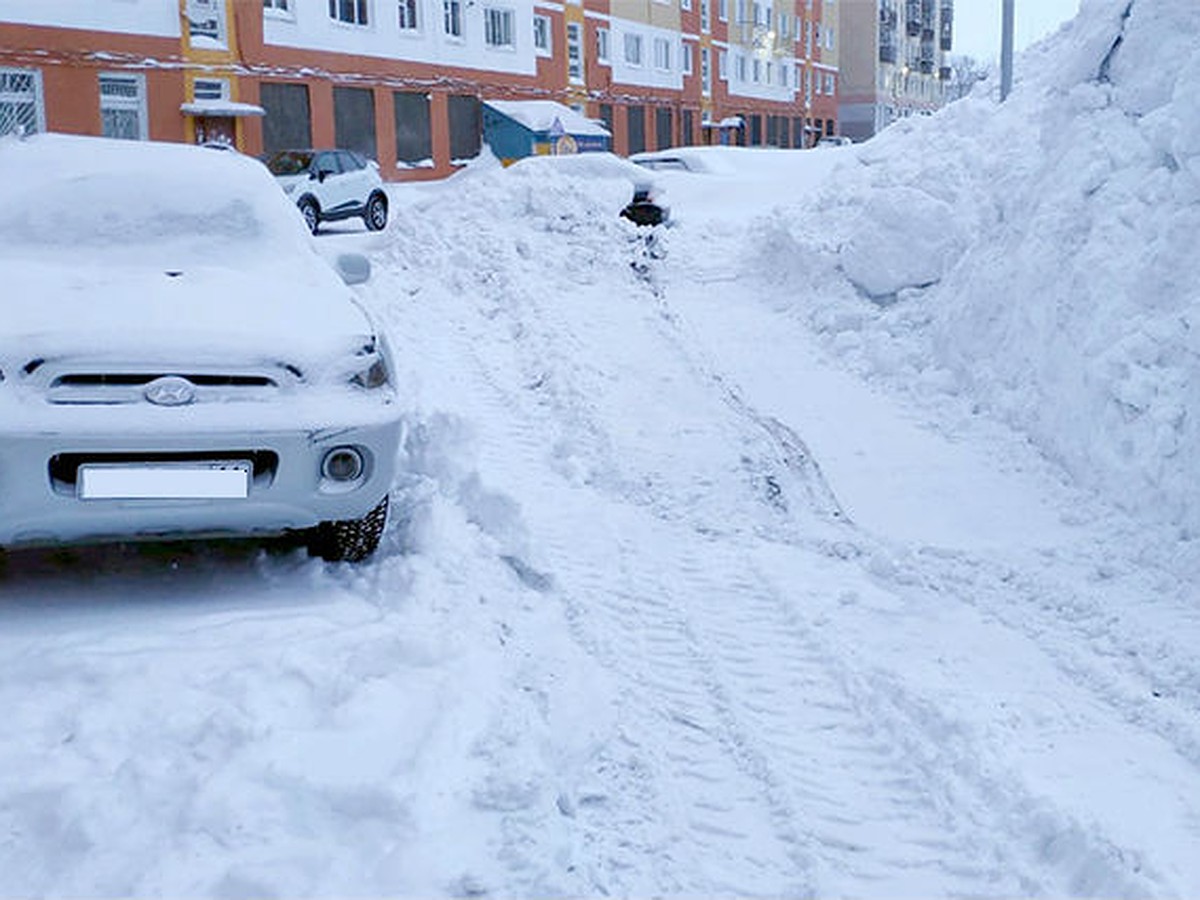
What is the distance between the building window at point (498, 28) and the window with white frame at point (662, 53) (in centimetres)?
1105

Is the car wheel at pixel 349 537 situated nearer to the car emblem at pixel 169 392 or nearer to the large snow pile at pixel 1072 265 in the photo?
the car emblem at pixel 169 392

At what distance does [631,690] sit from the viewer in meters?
3.88

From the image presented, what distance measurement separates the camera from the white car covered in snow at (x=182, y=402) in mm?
3799

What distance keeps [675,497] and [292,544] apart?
2.08 m

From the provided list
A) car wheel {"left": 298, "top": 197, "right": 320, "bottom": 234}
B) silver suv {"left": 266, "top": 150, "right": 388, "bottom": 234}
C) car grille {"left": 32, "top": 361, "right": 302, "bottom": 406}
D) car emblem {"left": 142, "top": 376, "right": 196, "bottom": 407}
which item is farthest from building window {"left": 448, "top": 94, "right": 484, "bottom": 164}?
car emblem {"left": 142, "top": 376, "right": 196, "bottom": 407}

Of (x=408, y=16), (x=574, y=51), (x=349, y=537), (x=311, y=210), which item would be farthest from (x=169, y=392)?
(x=574, y=51)

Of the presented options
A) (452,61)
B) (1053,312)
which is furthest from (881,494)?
(452,61)

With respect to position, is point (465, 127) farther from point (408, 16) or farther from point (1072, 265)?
point (1072, 265)

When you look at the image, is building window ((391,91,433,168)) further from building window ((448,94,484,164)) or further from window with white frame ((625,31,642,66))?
window with white frame ((625,31,642,66))

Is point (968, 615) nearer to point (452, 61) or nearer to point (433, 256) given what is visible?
point (433, 256)

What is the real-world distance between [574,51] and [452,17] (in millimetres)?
7092

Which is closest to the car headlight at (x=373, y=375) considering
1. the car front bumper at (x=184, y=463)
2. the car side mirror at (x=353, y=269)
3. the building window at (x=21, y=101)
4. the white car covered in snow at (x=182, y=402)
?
the white car covered in snow at (x=182, y=402)

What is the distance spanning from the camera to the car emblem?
12.8ft

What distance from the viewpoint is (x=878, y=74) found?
72.9 m
